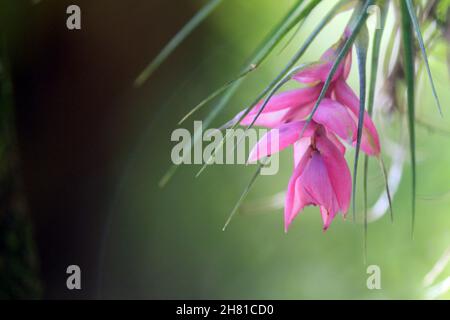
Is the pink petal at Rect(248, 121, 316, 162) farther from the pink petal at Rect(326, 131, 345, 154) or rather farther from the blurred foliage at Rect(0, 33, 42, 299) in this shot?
the blurred foliage at Rect(0, 33, 42, 299)

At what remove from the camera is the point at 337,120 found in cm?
38

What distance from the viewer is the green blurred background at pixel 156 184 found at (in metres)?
1.53

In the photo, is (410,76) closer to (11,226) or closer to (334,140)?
(334,140)

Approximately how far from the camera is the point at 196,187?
180 centimetres

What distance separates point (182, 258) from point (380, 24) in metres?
1.45

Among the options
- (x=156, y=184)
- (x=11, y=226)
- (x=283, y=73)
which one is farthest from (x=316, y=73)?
(x=156, y=184)

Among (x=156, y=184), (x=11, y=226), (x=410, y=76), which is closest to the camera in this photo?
(x=410, y=76)

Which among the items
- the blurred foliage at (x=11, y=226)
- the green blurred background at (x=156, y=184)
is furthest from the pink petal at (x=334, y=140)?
the green blurred background at (x=156, y=184)

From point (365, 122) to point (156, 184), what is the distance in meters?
1.43

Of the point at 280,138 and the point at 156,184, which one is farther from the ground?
the point at 156,184

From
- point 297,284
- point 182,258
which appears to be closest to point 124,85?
point 182,258

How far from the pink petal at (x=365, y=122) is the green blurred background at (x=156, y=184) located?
41.4 inches

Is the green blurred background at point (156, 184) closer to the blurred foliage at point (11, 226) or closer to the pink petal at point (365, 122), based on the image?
the blurred foliage at point (11, 226)
